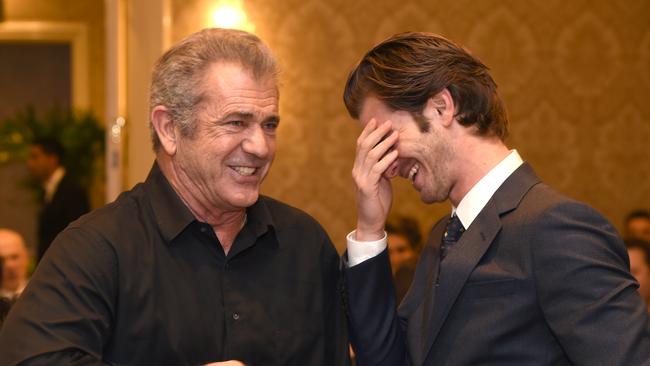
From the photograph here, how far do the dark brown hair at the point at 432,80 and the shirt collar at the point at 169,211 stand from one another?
1.44ft

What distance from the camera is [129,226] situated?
7.02ft

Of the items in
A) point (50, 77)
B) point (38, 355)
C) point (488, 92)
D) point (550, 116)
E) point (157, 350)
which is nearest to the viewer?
point (38, 355)

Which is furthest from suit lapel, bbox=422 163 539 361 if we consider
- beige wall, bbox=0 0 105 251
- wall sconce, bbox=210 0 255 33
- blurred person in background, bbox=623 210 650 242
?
beige wall, bbox=0 0 105 251

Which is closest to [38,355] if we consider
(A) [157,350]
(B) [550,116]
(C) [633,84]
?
(A) [157,350]

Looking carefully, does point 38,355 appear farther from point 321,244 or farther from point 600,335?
point 600,335

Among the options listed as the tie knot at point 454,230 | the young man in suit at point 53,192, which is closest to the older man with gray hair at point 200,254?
the tie knot at point 454,230

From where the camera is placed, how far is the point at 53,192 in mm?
7406

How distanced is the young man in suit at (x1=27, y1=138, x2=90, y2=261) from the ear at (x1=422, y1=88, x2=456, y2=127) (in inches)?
202

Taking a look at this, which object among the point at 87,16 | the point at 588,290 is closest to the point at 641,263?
the point at 588,290

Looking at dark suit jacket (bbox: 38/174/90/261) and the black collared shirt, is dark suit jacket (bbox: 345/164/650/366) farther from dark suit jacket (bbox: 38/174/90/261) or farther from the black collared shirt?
dark suit jacket (bbox: 38/174/90/261)

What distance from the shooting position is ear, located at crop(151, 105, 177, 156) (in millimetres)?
2246

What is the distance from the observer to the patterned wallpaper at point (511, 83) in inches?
231

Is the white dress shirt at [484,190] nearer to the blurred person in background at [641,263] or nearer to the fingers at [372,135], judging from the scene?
the fingers at [372,135]

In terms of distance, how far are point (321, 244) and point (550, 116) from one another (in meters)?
4.14
